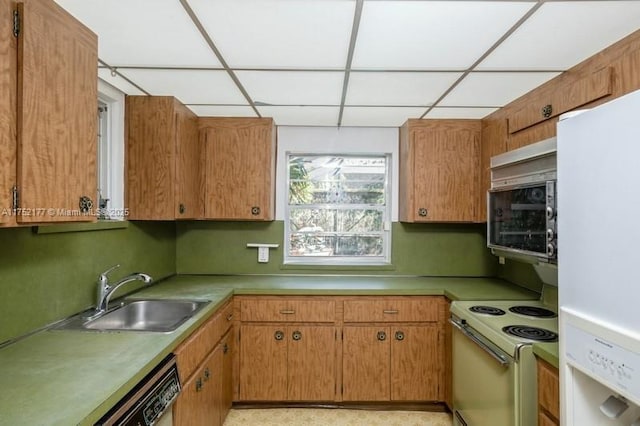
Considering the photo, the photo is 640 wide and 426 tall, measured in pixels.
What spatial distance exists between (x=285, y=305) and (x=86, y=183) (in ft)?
5.03

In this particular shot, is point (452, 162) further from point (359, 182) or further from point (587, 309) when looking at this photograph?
point (587, 309)

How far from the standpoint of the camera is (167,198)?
2275 mm

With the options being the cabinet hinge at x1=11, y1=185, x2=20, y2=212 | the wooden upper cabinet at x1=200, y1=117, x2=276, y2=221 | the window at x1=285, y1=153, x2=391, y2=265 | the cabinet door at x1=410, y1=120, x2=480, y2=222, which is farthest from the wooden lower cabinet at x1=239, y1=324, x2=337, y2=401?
the cabinet hinge at x1=11, y1=185, x2=20, y2=212

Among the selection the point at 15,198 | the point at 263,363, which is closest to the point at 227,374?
the point at 263,363

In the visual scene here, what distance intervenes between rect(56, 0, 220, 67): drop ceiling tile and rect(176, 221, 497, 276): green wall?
1.61m

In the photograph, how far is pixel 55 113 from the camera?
1.18m

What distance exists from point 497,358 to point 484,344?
15cm

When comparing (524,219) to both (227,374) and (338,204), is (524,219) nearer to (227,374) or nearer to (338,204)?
(338,204)

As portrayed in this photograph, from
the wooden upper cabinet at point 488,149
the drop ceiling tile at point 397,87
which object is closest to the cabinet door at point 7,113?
the drop ceiling tile at point 397,87

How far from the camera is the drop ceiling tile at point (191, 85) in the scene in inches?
74.0

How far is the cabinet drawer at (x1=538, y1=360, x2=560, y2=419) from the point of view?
1.32 m

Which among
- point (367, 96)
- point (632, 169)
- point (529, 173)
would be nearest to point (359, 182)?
point (367, 96)

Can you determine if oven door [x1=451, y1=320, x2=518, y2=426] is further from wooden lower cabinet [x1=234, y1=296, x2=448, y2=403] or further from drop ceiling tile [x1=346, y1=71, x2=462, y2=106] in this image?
drop ceiling tile [x1=346, y1=71, x2=462, y2=106]

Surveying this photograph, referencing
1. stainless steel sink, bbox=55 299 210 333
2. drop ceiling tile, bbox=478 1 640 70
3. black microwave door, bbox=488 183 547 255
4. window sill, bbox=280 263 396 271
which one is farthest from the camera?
window sill, bbox=280 263 396 271
